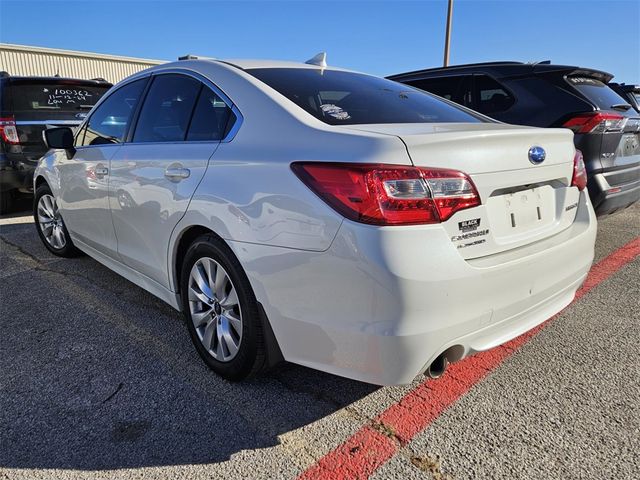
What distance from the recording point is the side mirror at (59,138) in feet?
12.1

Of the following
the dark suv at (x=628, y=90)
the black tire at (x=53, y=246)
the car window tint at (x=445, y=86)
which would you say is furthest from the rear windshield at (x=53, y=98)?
the dark suv at (x=628, y=90)

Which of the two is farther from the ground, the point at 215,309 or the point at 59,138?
the point at 59,138

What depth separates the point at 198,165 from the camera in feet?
7.74

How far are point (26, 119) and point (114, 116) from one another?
3522 millimetres

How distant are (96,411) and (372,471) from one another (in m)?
1.28

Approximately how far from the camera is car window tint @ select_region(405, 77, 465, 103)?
5328 millimetres

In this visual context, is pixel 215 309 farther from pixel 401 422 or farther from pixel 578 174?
pixel 578 174

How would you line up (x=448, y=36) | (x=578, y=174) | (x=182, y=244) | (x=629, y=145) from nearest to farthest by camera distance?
(x=578, y=174) < (x=182, y=244) < (x=629, y=145) < (x=448, y=36)

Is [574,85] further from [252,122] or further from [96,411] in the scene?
[96,411]

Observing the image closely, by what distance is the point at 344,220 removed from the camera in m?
1.71

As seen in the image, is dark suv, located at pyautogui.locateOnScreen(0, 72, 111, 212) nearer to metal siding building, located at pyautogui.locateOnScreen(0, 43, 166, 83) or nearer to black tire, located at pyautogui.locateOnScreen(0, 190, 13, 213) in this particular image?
black tire, located at pyautogui.locateOnScreen(0, 190, 13, 213)

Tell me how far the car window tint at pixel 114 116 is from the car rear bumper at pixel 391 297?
5.55ft

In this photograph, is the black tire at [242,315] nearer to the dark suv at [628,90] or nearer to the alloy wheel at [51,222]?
the alloy wheel at [51,222]

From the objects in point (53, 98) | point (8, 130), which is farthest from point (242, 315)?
point (53, 98)
